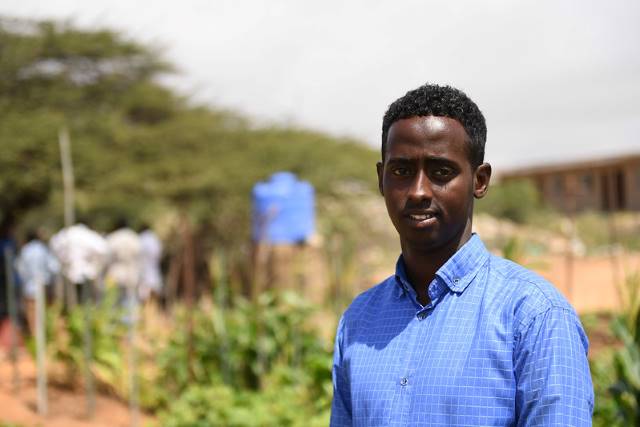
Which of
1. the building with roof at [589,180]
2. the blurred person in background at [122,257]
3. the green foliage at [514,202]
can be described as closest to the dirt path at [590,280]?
the blurred person in background at [122,257]

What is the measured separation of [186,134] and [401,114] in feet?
43.8

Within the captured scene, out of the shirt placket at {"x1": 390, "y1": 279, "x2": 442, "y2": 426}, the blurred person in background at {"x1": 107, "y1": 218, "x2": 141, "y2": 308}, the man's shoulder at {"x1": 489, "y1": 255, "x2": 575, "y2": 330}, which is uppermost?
the man's shoulder at {"x1": 489, "y1": 255, "x2": 575, "y2": 330}

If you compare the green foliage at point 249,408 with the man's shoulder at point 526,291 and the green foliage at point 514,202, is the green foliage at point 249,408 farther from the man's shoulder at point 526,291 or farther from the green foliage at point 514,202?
the green foliage at point 514,202

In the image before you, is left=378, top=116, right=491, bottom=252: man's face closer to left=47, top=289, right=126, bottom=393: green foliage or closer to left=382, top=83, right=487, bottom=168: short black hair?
left=382, top=83, right=487, bottom=168: short black hair

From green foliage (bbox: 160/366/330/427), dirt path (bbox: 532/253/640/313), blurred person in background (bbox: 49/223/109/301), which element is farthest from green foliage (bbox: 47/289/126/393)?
dirt path (bbox: 532/253/640/313)

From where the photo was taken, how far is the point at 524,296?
1.47 metres

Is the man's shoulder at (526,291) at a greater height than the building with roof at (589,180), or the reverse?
the man's shoulder at (526,291)

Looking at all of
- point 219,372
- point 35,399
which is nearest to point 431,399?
point 219,372

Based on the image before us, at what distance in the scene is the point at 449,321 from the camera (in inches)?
61.5

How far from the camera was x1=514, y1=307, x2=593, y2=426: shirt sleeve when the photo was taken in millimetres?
1383

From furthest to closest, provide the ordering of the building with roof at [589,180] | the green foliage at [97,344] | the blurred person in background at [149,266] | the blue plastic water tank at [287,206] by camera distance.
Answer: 1. the building with roof at [589,180]
2. the blue plastic water tank at [287,206]
3. the blurred person in background at [149,266]
4. the green foliage at [97,344]

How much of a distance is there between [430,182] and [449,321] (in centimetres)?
27

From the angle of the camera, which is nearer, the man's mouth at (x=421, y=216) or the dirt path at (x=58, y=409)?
the man's mouth at (x=421, y=216)

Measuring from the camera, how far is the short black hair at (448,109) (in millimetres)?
1595
